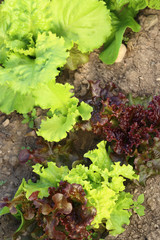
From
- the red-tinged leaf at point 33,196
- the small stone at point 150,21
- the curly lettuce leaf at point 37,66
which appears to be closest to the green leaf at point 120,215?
the red-tinged leaf at point 33,196

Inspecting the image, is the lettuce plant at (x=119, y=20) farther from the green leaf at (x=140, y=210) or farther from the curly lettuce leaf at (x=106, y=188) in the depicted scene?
the green leaf at (x=140, y=210)

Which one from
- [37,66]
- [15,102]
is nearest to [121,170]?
[37,66]

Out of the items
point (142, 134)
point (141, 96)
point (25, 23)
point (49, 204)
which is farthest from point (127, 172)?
point (25, 23)

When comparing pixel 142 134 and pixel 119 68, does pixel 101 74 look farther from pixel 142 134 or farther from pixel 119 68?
pixel 142 134

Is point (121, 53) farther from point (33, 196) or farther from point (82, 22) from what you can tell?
point (33, 196)

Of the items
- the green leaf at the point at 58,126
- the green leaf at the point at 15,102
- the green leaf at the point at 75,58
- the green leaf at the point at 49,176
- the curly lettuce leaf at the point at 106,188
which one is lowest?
the curly lettuce leaf at the point at 106,188

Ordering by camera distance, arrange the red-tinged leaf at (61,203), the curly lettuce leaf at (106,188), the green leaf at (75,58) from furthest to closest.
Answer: the green leaf at (75,58), the curly lettuce leaf at (106,188), the red-tinged leaf at (61,203)

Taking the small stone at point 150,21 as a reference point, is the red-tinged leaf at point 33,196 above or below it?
above
